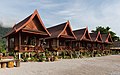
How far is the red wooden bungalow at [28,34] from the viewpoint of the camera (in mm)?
18859

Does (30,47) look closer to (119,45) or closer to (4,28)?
(4,28)

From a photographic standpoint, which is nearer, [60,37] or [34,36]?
[34,36]

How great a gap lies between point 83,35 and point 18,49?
1479cm

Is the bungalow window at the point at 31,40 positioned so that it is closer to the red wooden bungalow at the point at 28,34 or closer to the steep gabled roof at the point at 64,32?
the red wooden bungalow at the point at 28,34

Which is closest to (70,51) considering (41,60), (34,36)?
(34,36)

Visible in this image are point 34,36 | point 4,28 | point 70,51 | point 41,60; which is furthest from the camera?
point 4,28

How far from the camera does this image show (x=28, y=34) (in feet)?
69.5

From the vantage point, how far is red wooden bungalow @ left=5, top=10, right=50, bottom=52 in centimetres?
1886

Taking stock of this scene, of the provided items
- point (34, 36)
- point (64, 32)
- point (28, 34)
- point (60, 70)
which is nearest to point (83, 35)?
point (64, 32)

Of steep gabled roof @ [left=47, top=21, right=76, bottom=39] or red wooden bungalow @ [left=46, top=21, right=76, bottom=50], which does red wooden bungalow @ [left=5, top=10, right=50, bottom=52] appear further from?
steep gabled roof @ [left=47, top=21, right=76, bottom=39]

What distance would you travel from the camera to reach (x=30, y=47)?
1961 centimetres

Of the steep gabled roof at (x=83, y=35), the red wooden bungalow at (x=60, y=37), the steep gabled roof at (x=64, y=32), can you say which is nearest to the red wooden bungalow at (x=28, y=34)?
the red wooden bungalow at (x=60, y=37)

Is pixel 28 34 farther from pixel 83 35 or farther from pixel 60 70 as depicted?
pixel 83 35

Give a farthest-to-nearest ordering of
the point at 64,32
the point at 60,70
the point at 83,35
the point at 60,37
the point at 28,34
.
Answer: the point at 83,35 < the point at 64,32 < the point at 60,37 < the point at 28,34 < the point at 60,70
